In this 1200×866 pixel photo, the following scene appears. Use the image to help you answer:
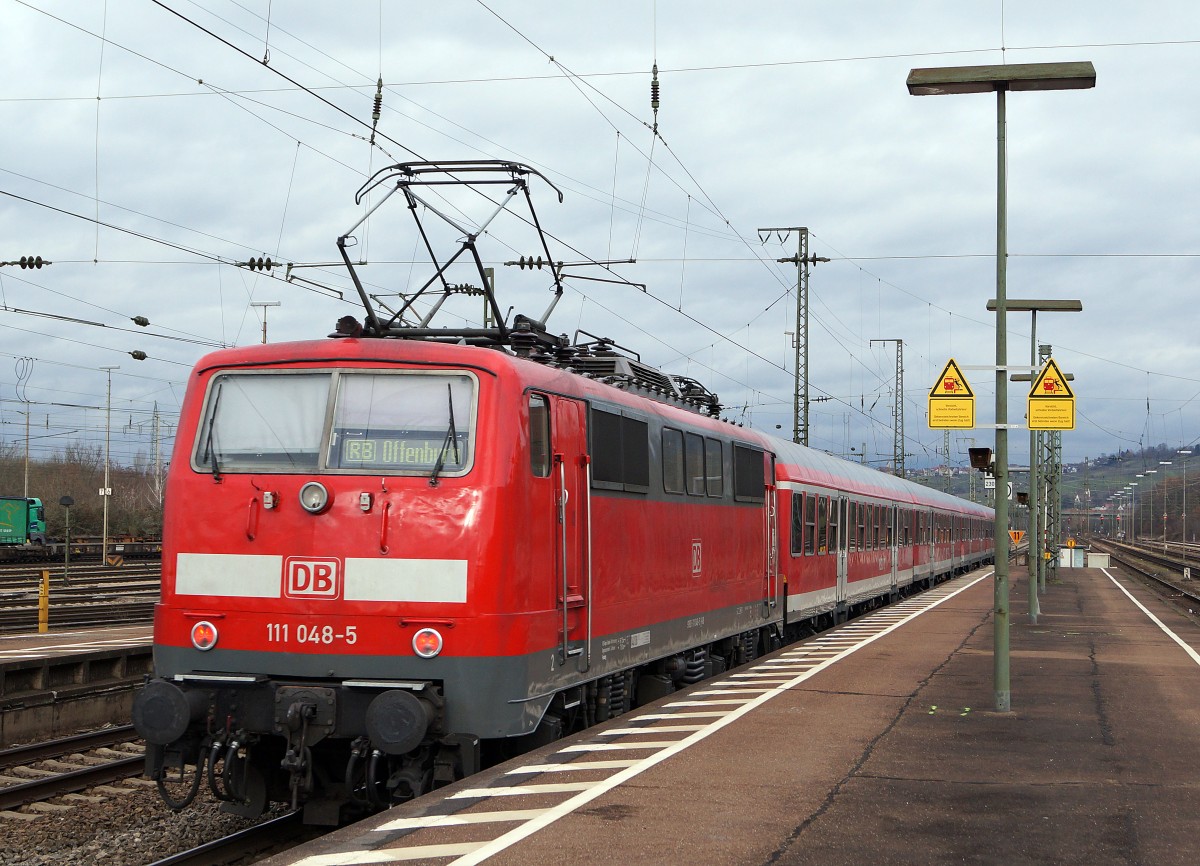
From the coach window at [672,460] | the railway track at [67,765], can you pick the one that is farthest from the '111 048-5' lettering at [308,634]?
the coach window at [672,460]

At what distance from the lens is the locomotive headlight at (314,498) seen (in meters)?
8.85

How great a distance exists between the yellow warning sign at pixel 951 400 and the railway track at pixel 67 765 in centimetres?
854

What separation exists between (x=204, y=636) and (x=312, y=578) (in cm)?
88

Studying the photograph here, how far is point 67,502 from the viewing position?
3597 cm

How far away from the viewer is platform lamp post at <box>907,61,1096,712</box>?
12.9m

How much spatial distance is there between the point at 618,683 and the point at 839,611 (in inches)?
609

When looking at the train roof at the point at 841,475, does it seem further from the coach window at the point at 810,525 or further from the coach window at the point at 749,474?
the coach window at the point at 749,474

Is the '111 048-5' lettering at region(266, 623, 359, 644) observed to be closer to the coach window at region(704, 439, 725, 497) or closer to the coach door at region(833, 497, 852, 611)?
the coach window at region(704, 439, 725, 497)

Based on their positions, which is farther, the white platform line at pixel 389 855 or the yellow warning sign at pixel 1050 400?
the yellow warning sign at pixel 1050 400

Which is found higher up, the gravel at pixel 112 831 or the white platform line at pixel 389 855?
the white platform line at pixel 389 855

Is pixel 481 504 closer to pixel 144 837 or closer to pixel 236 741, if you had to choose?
pixel 236 741

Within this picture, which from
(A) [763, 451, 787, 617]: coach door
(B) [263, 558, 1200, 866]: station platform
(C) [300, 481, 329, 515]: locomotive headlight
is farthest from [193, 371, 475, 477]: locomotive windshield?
(A) [763, 451, 787, 617]: coach door

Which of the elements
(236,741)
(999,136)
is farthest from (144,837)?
(999,136)

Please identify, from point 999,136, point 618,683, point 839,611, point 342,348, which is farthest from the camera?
point 839,611
